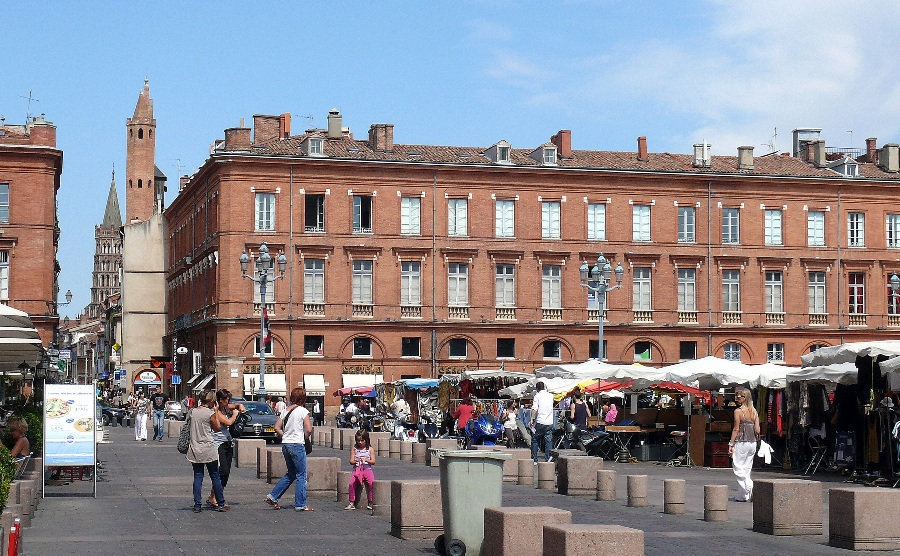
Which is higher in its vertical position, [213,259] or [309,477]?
[213,259]

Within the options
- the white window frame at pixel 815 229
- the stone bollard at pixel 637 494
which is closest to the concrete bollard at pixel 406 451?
the stone bollard at pixel 637 494

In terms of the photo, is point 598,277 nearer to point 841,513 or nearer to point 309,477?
point 309,477

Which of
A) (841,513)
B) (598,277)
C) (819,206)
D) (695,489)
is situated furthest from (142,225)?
(841,513)

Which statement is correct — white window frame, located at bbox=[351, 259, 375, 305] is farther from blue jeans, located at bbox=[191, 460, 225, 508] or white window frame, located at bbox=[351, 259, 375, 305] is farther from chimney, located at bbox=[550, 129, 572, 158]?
blue jeans, located at bbox=[191, 460, 225, 508]

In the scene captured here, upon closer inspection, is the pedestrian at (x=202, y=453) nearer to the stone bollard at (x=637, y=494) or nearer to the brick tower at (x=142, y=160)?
the stone bollard at (x=637, y=494)

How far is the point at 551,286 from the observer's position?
236ft

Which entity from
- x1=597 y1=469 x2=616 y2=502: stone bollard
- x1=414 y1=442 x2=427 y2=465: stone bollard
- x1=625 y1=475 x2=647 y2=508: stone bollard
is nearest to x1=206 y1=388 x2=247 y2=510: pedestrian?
x1=597 y1=469 x2=616 y2=502: stone bollard

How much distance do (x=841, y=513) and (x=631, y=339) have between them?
186 feet

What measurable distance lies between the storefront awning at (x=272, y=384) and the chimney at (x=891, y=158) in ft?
112

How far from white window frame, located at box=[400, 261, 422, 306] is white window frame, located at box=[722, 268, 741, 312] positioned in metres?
15.6

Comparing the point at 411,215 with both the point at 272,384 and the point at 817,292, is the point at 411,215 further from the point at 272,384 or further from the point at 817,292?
the point at 817,292

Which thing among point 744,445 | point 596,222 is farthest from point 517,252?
point 744,445

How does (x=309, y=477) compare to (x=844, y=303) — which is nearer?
(x=309, y=477)

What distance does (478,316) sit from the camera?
70938 millimetres
